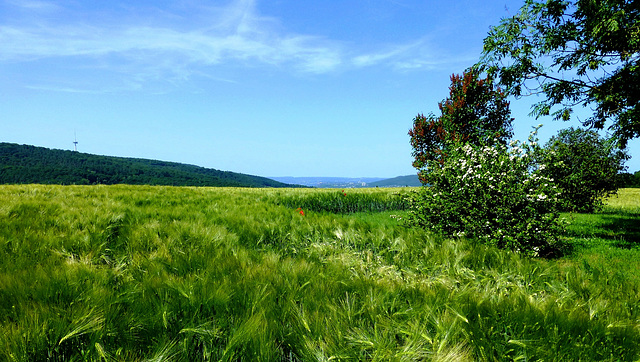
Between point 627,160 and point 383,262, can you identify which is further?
point 627,160

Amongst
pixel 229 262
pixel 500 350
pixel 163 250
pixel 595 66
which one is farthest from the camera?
pixel 595 66

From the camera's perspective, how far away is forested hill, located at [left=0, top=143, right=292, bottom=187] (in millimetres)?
106500

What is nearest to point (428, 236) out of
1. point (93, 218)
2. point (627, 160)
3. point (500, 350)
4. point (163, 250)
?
point (500, 350)

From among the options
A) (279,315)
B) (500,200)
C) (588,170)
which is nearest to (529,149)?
(500,200)

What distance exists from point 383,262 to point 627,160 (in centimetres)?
1966

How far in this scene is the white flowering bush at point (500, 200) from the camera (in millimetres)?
5602

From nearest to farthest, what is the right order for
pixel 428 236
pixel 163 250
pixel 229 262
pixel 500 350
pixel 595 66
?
pixel 500 350 < pixel 229 262 < pixel 163 250 < pixel 428 236 < pixel 595 66

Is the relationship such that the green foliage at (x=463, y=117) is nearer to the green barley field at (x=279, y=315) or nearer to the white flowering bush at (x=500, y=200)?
the white flowering bush at (x=500, y=200)

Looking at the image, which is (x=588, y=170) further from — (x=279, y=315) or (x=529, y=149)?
(x=279, y=315)

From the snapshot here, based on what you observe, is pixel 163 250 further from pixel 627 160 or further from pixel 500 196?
pixel 627 160

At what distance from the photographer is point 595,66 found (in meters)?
7.40

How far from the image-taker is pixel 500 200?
5.80 metres

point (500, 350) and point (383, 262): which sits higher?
point (500, 350)

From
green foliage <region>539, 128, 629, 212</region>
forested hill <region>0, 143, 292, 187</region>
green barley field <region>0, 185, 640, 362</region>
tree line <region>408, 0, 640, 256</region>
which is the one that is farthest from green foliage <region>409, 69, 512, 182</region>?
forested hill <region>0, 143, 292, 187</region>
